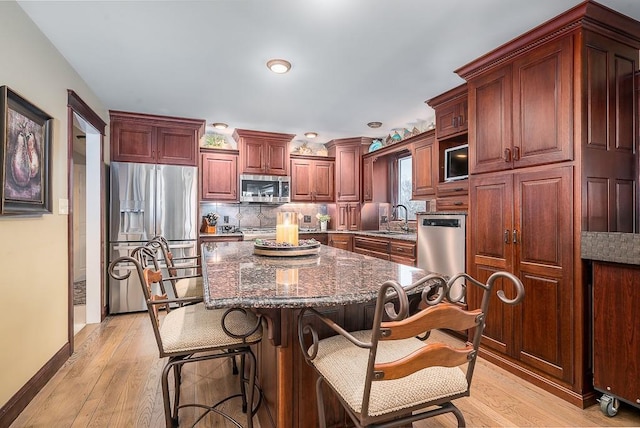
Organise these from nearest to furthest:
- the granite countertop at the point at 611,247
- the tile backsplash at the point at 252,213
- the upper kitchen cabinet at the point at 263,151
→ the granite countertop at the point at 611,247, the upper kitchen cabinet at the point at 263,151, the tile backsplash at the point at 252,213

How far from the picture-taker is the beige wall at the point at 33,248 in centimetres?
182

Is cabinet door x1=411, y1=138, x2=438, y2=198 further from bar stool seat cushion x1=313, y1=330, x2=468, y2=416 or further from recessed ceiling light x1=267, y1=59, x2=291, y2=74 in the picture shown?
Answer: bar stool seat cushion x1=313, y1=330, x2=468, y2=416

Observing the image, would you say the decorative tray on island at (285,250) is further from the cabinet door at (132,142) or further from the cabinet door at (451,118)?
the cabinet door at (132,142)

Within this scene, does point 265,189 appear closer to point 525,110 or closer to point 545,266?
point 525,110

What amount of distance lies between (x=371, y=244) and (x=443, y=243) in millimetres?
1505

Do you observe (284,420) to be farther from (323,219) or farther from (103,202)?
(323,219)

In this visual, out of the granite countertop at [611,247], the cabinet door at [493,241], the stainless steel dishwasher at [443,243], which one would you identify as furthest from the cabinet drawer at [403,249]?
the granite countertop at [611,247]

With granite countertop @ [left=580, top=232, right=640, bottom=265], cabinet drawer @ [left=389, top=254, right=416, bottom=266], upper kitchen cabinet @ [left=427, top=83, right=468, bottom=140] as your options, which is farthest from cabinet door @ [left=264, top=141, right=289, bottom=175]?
granite countertop @ [left=580, top=232, right=640, bottom=265]

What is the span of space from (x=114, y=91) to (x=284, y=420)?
346 centimetres

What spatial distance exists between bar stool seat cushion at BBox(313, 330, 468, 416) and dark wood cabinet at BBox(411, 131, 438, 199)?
2.76 m

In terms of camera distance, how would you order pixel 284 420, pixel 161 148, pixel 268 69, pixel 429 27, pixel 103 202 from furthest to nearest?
pixel 161 148 → pixel 103 202 → pixel 268 69 → pixel 429 27 → pixel 284 420

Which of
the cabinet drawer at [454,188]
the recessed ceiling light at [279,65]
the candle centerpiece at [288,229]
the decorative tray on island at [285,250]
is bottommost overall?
the decorative tray on island at [285,250]

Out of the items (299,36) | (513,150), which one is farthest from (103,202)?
(513,150)

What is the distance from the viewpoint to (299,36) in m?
2.29
